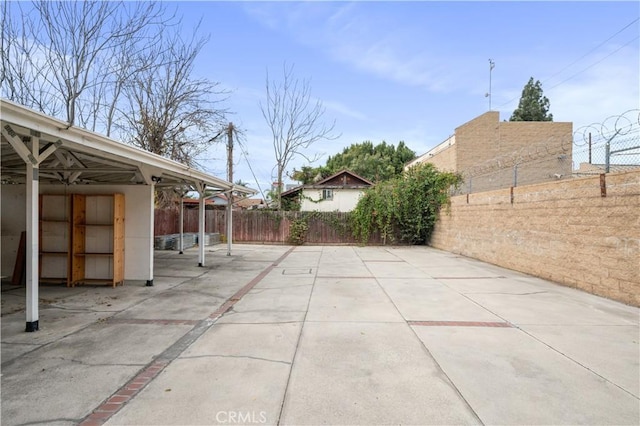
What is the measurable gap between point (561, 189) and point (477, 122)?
1449 cm

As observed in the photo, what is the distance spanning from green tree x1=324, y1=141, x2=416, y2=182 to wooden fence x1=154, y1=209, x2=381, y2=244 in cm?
1904

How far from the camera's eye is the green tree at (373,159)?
136ft

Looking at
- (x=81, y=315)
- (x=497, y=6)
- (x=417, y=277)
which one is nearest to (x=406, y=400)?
(x=81, y=315)

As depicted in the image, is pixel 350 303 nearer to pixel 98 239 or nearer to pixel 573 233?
pixel 573 233

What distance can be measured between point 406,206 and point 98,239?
13.9 metres

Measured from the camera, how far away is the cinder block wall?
20.2 ft

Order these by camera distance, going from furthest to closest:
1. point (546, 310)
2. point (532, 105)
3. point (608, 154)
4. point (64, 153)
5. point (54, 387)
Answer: point (532, 105), point (608, 154), point (64, 153), point (546, 310), point (54, 387)

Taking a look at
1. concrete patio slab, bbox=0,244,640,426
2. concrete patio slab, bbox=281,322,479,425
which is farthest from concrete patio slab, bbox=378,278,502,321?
concrete patio slab, bbox=281,322,479,425

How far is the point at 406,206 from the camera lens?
58.0ft

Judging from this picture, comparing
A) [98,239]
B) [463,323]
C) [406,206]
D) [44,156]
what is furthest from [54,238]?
[406,206]

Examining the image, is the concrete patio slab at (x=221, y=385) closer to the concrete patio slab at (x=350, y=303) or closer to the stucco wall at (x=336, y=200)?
the concrete patio slab at (x=350, y=303)

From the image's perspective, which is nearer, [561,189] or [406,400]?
→ [406,400]

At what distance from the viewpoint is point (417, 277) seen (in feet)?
A: 28.7

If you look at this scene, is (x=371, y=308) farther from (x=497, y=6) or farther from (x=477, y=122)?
(x=477, y=122)
